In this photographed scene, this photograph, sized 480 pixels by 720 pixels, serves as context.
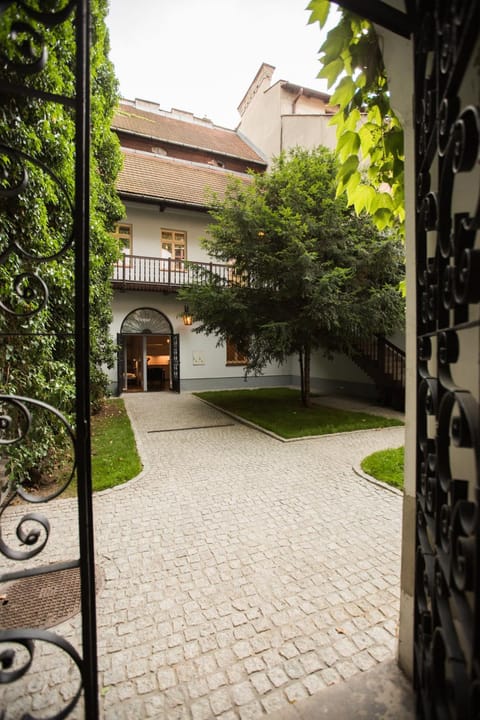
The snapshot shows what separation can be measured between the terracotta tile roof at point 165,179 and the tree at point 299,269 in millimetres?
5342

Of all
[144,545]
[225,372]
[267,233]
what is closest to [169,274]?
[225,372]

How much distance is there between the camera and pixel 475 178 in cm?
103

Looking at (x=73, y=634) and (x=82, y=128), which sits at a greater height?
(x=82, y=128)

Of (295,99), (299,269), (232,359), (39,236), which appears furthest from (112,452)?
(295,99)

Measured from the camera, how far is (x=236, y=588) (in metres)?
2.73

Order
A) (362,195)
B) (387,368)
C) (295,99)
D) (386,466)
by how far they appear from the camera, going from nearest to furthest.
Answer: (362,195) < (386,466) < (387,368) < (295,99)

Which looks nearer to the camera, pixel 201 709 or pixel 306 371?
pixel 201 709

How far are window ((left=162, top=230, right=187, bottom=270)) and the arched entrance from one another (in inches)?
107

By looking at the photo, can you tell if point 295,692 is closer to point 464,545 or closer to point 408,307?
point 464,545

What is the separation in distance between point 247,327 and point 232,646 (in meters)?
7.50

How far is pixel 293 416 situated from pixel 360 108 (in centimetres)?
800

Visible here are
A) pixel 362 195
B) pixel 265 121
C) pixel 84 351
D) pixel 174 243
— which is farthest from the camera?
pixel 265 121

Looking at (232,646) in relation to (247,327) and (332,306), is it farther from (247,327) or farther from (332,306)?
(247,327)

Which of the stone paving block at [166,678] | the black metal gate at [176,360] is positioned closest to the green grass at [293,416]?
the black metal gate at [176,360]
